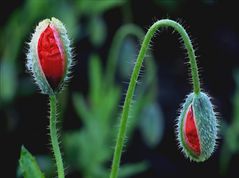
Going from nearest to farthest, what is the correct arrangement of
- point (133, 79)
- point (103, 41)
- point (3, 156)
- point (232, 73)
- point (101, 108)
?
1. point (133, 79)
2. point (101, 108)
3. point (3, 156)
4. point (103, 41)
5. point (232, 73)

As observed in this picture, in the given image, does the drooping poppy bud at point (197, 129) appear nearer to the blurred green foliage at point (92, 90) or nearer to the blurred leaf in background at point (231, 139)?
the blurred green foliage at point (92, 90)

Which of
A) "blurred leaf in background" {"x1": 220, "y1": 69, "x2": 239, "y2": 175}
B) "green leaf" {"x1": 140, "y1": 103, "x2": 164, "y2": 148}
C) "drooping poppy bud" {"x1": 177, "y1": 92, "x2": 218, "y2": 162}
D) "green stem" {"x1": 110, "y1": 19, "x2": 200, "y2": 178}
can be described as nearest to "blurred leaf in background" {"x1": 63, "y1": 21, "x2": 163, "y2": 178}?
"green leaf" {"x1": 140, "y1": 103, "x2": 164, "y2": 148}

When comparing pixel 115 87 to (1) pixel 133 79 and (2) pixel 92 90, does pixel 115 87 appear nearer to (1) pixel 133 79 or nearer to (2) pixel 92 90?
(2) pixel 92 90

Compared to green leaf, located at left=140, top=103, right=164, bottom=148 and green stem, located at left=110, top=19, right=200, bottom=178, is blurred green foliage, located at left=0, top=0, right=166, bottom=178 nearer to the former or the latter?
green leaf, located at left=140, top=103, right=164, bottom=148

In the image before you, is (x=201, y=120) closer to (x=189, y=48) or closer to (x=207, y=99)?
(x=207, y=99)

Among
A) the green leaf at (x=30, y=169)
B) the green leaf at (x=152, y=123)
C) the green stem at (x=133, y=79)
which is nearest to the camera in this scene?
the green stem at (x=133, y=79)

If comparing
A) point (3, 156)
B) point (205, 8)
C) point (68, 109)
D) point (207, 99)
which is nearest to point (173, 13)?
point (205, 8)

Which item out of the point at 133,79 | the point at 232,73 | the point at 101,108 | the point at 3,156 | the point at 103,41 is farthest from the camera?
the point at 232,73

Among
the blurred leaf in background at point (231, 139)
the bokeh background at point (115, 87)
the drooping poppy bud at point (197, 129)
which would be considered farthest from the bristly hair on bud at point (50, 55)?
the blurred leaf in background at point (231, 139)
